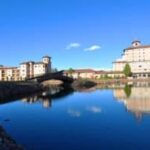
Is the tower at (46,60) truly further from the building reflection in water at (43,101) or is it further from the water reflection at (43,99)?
the building reflection in water at (43,101)

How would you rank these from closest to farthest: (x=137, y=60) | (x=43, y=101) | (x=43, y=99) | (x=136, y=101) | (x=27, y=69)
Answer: (x=136, y=101), (x=43, y=101), (x=43, y=99), (x=137, y=60), (x=27, y=69)

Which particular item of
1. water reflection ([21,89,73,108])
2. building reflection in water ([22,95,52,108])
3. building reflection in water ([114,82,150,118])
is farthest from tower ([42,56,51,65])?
building reflection in water ([22,95,52,108])

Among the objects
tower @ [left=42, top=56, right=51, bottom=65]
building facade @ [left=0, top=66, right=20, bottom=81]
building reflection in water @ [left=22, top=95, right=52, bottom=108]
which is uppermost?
tower @ [left=42, top=56, right=51, bottom=65]

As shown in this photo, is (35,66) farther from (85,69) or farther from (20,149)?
(20,149)

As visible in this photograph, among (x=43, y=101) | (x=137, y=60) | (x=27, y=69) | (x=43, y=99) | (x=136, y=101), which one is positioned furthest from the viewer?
(x=27, y=69)

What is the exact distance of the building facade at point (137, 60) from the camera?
155000 millimetres

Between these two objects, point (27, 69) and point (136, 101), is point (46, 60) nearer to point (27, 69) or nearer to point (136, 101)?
point (27, 69)

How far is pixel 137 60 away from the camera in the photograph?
532 ft

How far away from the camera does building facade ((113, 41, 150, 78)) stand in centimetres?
15500

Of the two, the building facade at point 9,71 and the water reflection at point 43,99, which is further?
the building facade at point 9,71

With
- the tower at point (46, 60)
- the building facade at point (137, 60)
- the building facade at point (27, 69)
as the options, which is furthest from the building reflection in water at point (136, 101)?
the tower at point (46, 60)

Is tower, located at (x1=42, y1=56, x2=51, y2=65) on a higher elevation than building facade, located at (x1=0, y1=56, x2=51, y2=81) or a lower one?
higher

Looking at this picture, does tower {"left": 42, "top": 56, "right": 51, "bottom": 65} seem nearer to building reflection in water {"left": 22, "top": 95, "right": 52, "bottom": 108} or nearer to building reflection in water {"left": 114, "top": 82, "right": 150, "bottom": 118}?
building reflection in water {"left": 114, "top": 82, "right": 150, "bottom": 118}

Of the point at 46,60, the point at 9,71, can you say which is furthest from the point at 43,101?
the point at 9,71
